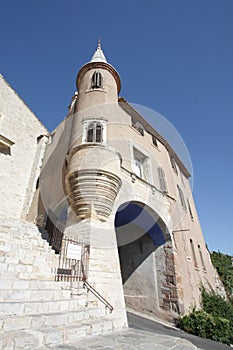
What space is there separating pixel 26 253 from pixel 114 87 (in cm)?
862

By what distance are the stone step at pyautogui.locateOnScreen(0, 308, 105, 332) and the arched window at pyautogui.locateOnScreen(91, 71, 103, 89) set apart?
9217mm

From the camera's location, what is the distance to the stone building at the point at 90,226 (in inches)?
145

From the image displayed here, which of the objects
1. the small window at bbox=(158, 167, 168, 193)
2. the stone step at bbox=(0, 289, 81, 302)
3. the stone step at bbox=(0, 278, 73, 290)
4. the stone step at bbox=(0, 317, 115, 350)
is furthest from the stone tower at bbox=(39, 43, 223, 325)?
the stone step at bbox=(0, 317, 115, 350)

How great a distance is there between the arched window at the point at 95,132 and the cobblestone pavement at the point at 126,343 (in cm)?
604

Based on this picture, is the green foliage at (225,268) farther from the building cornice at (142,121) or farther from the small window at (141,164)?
the small window at (141,164)

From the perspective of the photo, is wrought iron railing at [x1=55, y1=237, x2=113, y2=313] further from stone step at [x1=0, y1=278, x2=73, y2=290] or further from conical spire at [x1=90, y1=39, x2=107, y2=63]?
conical spire at [x1=90, y1=39, x2=107, y2=63]

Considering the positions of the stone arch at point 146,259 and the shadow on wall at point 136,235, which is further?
the shadow on wall at point 136,235

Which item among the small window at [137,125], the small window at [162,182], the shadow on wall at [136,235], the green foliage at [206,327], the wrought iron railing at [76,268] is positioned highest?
the small window at [137,125]

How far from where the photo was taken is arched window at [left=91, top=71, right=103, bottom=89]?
9705mm

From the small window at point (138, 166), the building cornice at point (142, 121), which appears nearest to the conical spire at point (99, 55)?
the building cornice at point (142, 121)

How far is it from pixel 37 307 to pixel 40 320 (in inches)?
16.0

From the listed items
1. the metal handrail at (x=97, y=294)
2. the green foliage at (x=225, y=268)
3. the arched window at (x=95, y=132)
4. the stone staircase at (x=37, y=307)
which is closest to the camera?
the stone staircase at (x=37, y=307)

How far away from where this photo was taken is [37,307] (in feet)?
10.6

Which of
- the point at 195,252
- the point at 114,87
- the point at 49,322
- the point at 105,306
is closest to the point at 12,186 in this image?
the point at 114,87
